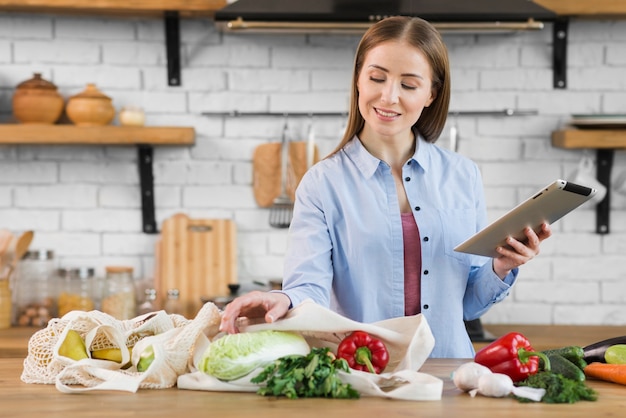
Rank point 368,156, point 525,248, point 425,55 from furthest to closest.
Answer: point 368,156 < point 425,55 < point 525,248

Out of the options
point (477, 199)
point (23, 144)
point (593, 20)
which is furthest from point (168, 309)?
point (593, 20)

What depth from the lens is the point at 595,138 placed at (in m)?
3.43

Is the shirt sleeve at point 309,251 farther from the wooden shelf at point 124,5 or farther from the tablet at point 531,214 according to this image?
the wooden shelf at point 124,5

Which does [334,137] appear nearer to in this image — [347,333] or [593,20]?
[593,20]

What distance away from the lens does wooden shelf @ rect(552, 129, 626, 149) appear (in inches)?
135

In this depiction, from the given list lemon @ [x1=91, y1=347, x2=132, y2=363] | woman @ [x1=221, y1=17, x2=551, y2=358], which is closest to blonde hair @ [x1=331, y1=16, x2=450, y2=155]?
woman @ [x1=221, y1=17, x2=551, y2=358]

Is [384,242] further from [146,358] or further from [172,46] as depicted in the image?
[172,46]

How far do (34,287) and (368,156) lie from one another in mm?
1792

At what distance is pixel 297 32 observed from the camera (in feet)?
11.2

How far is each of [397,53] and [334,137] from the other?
1.54 metres

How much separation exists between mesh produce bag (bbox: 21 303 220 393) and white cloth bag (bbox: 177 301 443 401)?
0.04 m

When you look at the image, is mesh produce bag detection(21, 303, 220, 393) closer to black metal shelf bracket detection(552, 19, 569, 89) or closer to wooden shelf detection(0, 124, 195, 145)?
wooden shelf detection(0, 124, 195, 145)

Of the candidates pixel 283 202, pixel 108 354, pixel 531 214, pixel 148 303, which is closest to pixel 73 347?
pixel 108 354

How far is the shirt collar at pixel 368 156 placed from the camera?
7.50 feet
